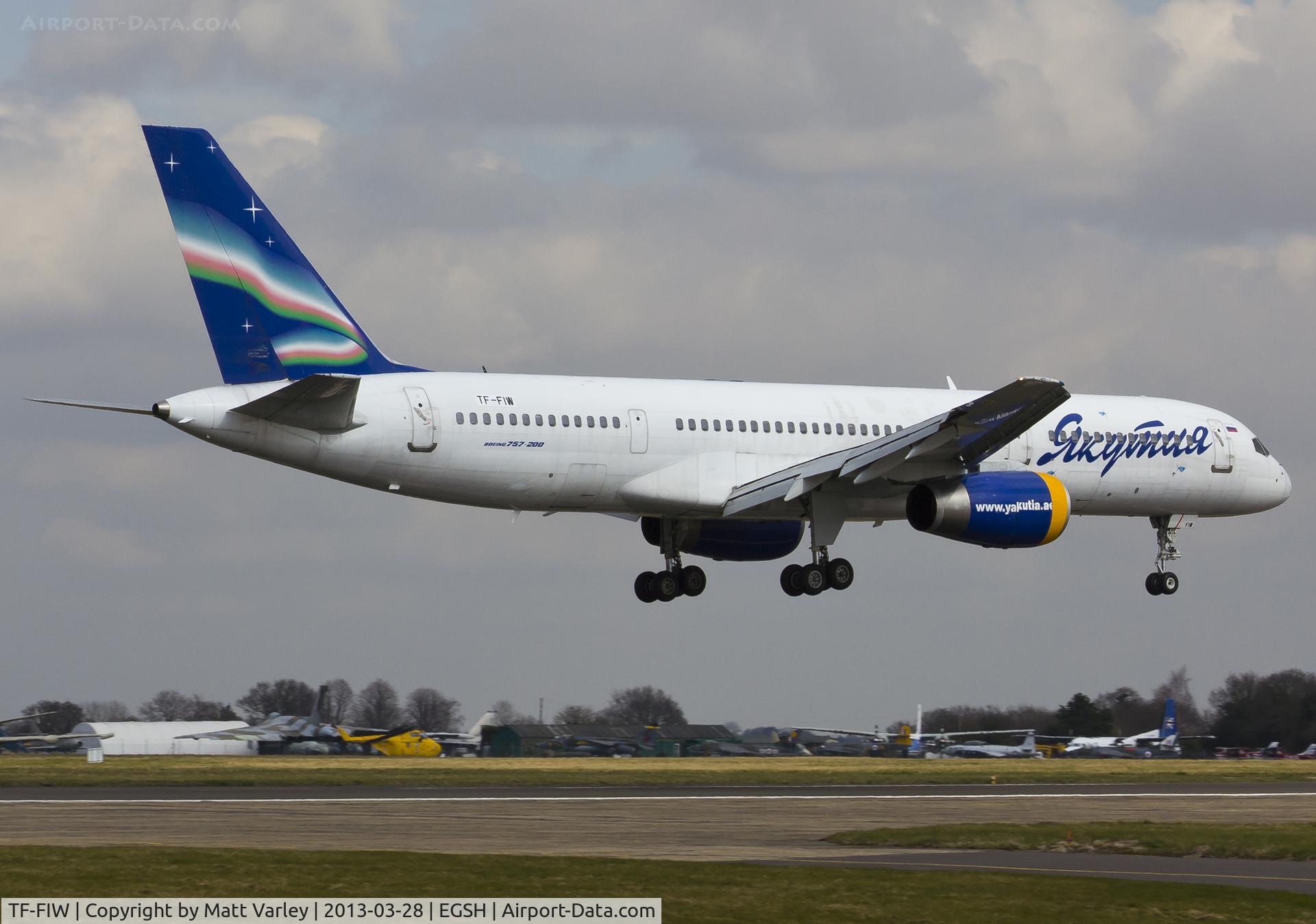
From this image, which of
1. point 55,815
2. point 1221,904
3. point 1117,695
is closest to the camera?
point 1221,904

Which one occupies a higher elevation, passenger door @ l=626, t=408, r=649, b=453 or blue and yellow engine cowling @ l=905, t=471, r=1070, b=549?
passenger door @ l=626, t=408, r=649, b=453

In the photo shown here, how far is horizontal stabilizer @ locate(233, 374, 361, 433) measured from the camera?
35188 millimetres

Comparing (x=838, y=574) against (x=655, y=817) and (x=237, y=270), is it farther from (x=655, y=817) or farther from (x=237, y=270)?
(x=237, y=270)

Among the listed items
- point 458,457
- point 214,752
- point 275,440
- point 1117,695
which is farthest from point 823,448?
point 1117,695

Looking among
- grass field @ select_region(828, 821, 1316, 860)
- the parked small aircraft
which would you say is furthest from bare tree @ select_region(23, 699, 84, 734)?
grass field @ select_region(828, 821, 1316, 860)

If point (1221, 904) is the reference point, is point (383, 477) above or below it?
above

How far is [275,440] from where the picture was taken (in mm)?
36375

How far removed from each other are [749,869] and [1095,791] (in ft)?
71.5

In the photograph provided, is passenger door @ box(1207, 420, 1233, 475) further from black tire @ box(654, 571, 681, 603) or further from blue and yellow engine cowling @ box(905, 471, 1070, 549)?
black tire @ box(654, 571, 681, 603)

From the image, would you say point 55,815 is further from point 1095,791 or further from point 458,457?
point 1095,791

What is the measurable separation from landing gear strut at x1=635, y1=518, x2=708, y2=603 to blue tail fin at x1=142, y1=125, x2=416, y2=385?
10.4 m

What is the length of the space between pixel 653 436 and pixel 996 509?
7875 mm

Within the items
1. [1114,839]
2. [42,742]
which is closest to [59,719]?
[42,742]

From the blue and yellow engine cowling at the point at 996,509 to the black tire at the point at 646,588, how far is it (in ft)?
23.7
